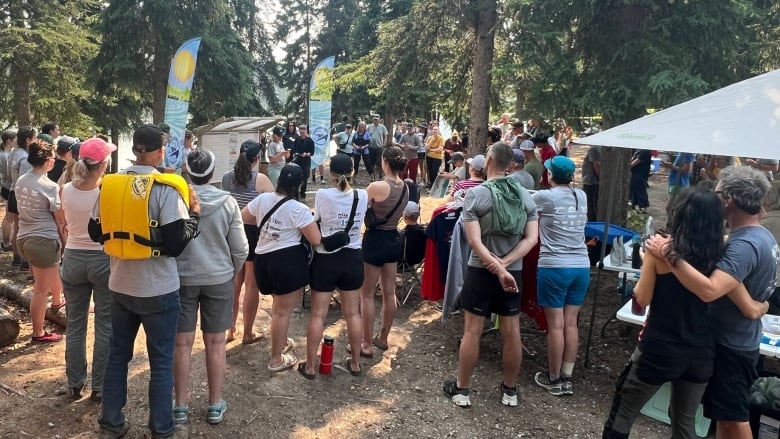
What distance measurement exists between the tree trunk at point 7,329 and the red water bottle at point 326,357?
2.54 metres

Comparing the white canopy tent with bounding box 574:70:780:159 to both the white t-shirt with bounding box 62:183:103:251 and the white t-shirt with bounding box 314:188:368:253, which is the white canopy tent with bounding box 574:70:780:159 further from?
the white t-shirt with bounding box 62:183:103:251

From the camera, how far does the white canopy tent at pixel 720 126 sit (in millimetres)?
3816

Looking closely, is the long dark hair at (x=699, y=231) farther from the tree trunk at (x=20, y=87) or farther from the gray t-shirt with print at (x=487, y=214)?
the tree trunk at (x=20, y=87)

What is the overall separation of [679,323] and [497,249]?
56.5 inches

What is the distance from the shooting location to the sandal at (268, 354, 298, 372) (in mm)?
4527

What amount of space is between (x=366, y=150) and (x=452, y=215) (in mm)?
10395

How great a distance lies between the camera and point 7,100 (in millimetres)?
13305

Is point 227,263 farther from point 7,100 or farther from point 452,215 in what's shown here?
point 7,100

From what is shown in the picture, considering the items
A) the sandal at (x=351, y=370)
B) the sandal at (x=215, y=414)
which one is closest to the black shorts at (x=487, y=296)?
the sandal at (x=351, y=370)

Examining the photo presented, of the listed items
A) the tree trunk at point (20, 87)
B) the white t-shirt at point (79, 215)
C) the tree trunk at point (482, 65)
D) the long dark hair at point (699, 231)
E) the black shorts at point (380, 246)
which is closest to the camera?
the long dark hair at point (699, 231)

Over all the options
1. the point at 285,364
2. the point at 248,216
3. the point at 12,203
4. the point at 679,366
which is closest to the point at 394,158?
the point at 248,216

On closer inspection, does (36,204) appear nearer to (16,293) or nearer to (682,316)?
(16,293)

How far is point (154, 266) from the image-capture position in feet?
10.1

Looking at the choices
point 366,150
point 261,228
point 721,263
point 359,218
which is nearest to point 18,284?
point 261,228
